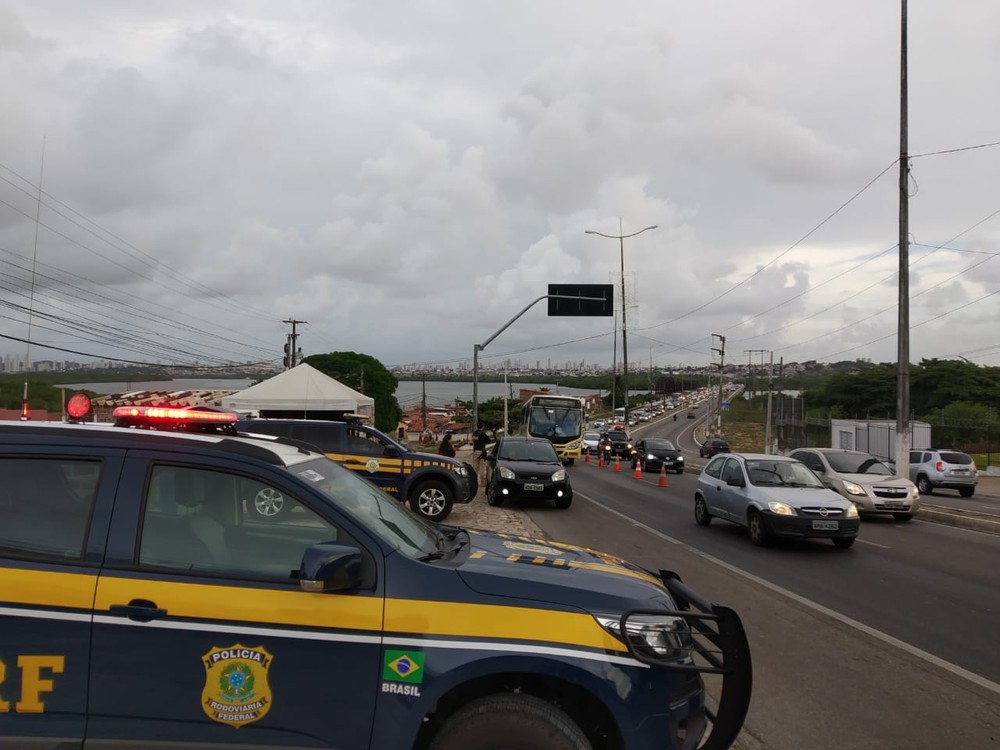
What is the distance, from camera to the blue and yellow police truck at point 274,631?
282 cm

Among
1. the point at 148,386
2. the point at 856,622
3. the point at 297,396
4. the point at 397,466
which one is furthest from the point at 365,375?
the point at 856,622

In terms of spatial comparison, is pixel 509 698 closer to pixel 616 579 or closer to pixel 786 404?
pixel 616 579

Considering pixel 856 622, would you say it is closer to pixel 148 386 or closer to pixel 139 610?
pixel 139 610

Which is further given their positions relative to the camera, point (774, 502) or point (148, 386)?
point (148, 386)

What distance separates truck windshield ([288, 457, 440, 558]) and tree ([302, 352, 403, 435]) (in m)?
66.5

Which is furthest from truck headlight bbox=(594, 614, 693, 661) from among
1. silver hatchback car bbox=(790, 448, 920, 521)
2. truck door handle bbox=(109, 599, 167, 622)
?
silver hatchback car bbox=(790, 448, 920, 521)

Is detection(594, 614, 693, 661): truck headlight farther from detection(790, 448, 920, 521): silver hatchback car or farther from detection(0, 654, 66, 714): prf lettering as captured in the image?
detection(790, 448, 920, 521): silver hatchback car

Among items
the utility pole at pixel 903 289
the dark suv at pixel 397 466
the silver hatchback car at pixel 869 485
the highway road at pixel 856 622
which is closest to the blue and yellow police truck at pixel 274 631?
the highway road at pixel 856 622

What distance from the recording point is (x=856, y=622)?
282 inches

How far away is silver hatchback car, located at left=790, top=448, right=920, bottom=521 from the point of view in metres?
15.2

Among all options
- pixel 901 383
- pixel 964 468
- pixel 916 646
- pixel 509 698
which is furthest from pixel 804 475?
pixel 964 468

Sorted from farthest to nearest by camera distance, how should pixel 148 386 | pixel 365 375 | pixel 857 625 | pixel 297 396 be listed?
pixel 365 375, pixel 148 386, pixel 297 396, pixel 857 625

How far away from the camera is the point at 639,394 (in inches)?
7707

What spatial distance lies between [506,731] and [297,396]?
74.7ft
